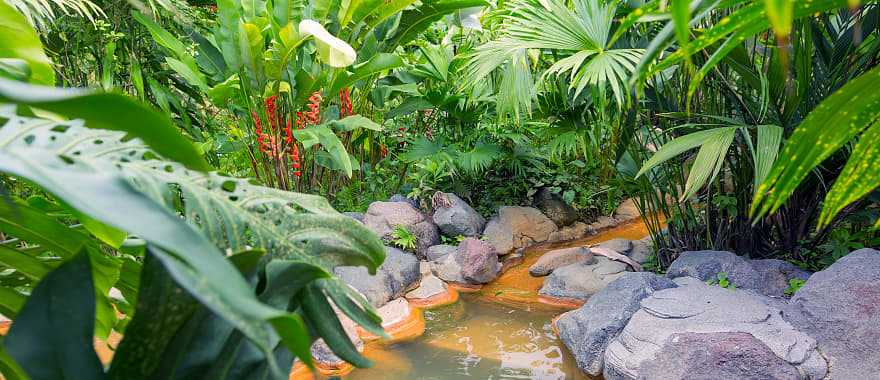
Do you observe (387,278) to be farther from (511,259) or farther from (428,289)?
(511,259)

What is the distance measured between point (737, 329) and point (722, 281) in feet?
1.80

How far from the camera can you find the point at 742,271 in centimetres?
315

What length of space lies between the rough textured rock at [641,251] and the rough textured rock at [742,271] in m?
0.77

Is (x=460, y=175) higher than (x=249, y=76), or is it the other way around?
(x=249, y=76)

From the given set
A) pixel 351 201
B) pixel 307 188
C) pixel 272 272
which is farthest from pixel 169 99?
pixel 272 272

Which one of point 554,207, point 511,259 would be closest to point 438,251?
point 511,259

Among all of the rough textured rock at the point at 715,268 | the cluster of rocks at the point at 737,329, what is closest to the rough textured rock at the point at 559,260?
the rough textured rock at the point at 715,268

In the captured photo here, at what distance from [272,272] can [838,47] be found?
3.23 meters

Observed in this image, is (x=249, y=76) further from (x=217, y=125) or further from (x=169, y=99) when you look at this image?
(x=217, y=125)

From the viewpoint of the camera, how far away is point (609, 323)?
292 cm

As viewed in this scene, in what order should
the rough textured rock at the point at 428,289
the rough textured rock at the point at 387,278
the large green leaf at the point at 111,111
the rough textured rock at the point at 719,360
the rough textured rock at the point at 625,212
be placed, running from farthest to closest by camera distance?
the rough textured rock at the point at 625,212 → the rough textured rock at the point at 428,289 → the rough textured rock at the point at 387,278 → the rough textured rock at the point at 719,360 → the large green leaf at the point at 111,111

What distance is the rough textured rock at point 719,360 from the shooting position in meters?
2.43

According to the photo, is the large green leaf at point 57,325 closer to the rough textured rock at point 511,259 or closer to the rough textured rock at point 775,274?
the rough textured rock at point 775,274

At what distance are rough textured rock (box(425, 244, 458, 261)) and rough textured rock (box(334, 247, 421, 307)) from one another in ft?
0.69
